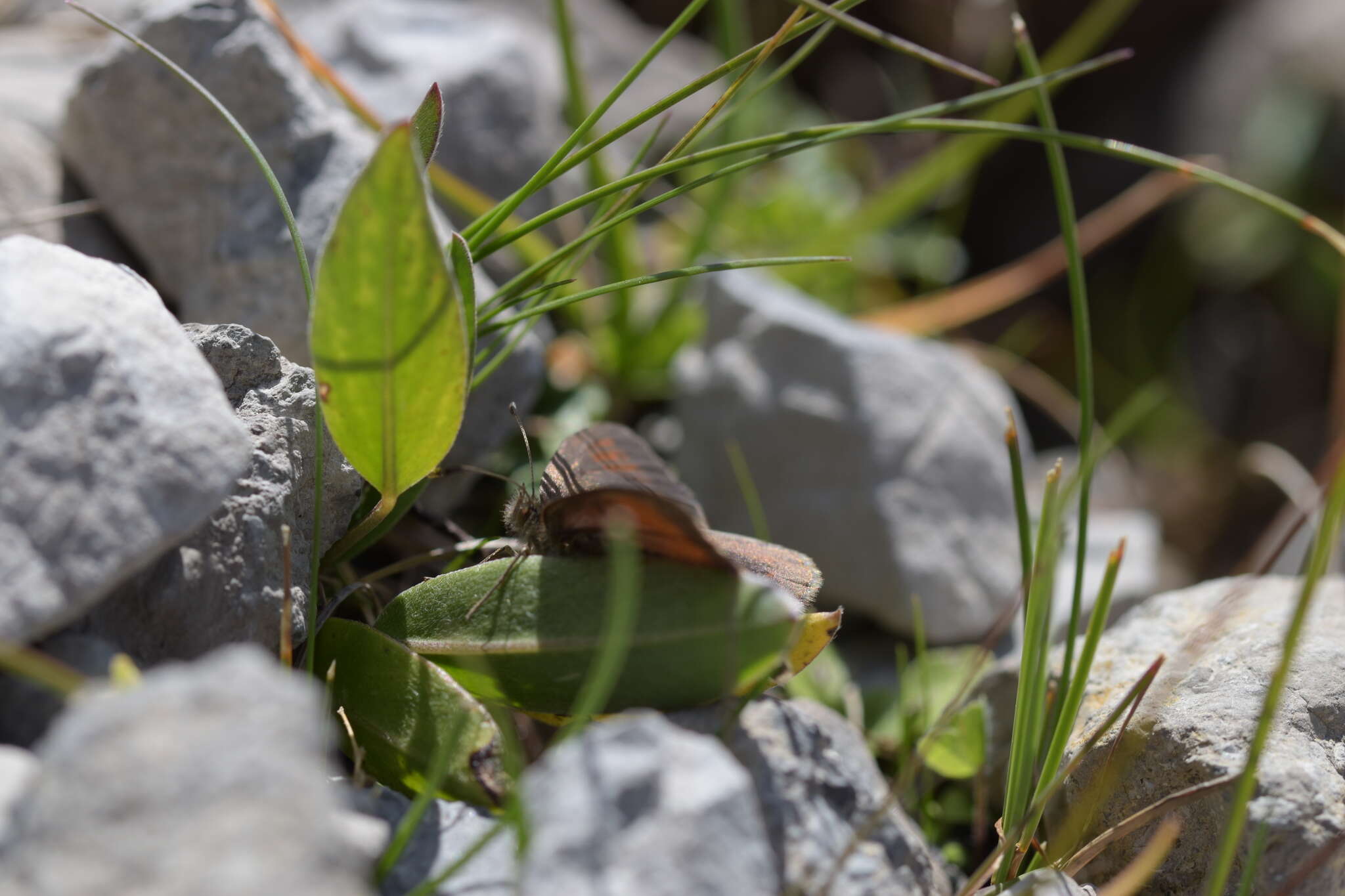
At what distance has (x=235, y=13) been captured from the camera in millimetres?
1219

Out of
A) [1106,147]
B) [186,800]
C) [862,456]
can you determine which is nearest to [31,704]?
[186,800]

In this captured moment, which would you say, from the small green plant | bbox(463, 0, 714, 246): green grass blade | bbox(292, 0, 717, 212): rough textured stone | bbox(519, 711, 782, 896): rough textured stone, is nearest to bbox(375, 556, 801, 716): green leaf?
the small green plant

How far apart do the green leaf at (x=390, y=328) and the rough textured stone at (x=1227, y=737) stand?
2.01 feet

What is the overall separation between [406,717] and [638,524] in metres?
0.25

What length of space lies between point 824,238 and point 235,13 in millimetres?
1173

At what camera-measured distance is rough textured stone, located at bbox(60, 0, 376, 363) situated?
1.17 m

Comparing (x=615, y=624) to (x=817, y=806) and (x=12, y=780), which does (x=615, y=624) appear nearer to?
(x=817, y=806)

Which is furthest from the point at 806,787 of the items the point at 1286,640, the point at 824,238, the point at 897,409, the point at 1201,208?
the point at 1201,208

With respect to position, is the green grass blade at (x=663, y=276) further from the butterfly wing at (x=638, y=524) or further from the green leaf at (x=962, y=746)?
the green leaf at (x=962, y=746)

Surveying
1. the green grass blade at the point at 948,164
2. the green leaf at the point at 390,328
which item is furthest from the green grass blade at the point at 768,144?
the green grass blade at the point at 948,164

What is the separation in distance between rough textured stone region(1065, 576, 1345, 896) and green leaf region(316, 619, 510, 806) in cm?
→ 51

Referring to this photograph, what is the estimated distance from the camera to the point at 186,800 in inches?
20.6

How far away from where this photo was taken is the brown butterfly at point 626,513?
0.71 metres

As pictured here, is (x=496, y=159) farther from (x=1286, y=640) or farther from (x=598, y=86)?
(x=1286, y=640)
